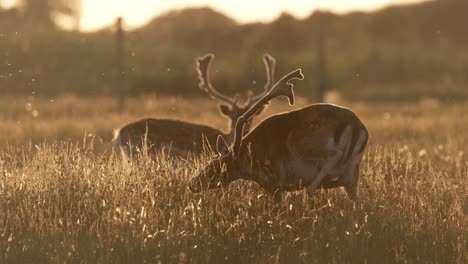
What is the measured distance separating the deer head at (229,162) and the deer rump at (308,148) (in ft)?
0.43

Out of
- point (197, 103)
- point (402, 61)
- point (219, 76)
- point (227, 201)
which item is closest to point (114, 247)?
point (227, 201)

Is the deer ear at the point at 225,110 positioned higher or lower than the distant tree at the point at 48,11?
lower

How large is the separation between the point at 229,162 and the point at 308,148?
774 millimetres

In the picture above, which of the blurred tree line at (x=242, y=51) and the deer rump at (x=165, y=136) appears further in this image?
the blurred tree line at (x=242, y=51)

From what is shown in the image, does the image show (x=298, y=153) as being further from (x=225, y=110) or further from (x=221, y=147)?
(x=225, y=110)

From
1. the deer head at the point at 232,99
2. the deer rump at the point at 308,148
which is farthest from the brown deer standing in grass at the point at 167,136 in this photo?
the deer rump at the point at 308,148

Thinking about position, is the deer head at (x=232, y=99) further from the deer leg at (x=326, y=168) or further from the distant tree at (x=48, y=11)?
the distant tree at (x=48, y=11)

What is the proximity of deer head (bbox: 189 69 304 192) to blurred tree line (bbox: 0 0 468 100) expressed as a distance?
70.7ft

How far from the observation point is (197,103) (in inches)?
1288

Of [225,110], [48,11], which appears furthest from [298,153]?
[48,11]

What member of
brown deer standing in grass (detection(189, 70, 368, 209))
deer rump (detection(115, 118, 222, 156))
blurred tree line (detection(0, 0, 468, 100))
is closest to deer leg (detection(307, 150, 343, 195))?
brown deer standing in grass (detection(189, 70, 368, 209))

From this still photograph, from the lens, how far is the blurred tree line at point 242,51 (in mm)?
42438

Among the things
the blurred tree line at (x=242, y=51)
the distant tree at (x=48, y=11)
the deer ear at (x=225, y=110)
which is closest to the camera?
the deer ear at (x=225, y=110)

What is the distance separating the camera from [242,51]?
174 ft
